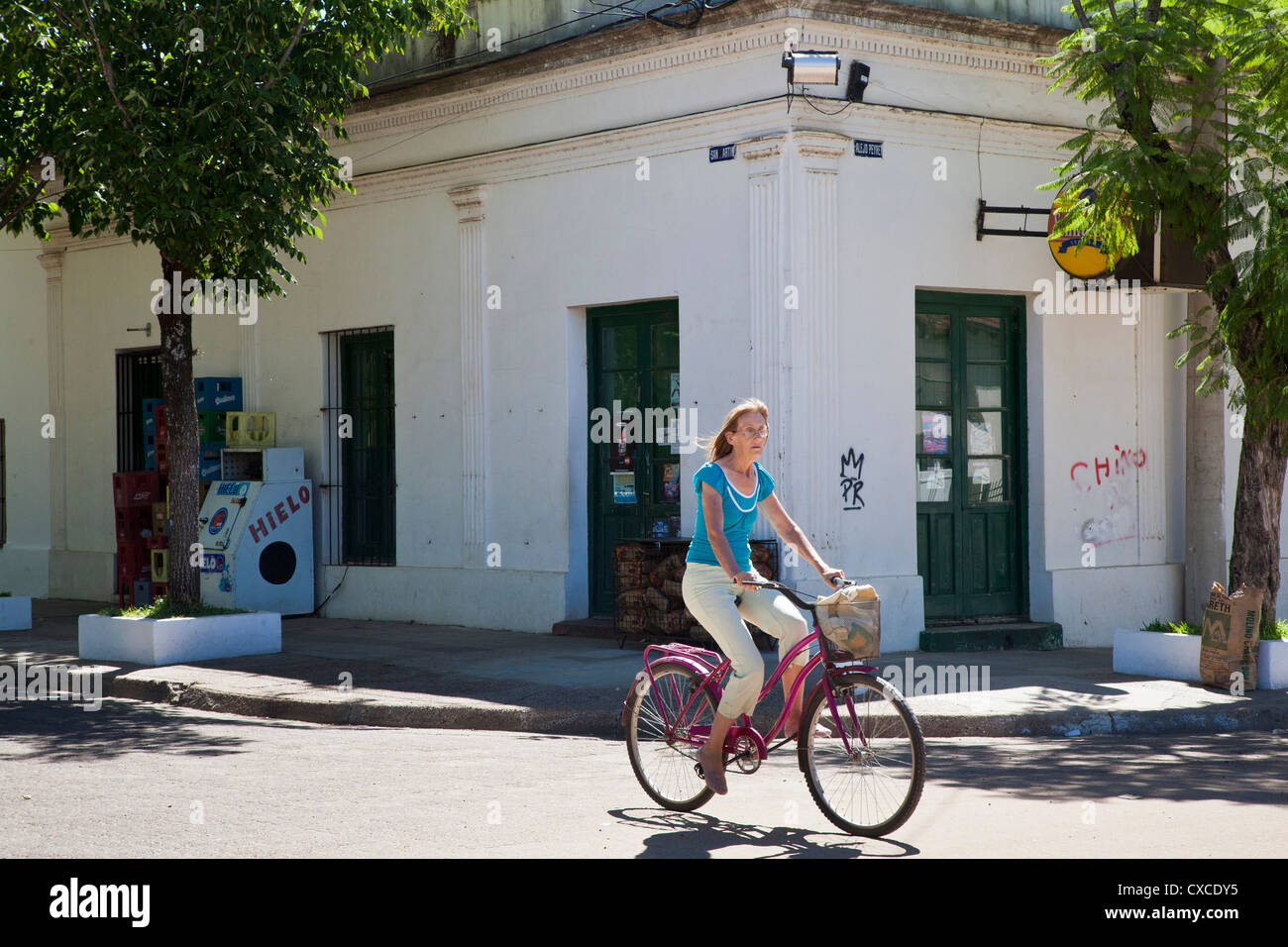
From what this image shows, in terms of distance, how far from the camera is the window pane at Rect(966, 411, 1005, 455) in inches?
536

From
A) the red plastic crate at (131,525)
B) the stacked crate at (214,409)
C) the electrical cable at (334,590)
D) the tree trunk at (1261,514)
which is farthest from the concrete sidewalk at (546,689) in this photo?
the stacked crate at (214,409)

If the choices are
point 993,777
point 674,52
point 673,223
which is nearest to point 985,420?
point 673,223

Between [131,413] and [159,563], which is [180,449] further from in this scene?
[131,413]

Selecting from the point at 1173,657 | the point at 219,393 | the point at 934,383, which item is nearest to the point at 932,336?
the point at 934,383

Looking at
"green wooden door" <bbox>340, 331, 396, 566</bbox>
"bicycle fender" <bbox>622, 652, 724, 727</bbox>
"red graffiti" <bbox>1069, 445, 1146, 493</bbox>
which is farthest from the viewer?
"green wooden door" <bbox>340, 331, 396, 566</bbox>

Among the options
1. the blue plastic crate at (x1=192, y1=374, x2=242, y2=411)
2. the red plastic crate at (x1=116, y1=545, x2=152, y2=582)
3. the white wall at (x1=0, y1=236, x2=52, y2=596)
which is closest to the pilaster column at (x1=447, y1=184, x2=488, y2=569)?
the blue plastic crate at (x1=192, y1=374, x2=242, y2=411)

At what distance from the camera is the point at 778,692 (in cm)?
1021

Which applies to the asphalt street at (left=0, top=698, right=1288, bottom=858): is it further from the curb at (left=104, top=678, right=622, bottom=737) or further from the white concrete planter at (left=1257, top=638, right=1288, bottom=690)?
the white concrete planter at (left=1257, top=638, right=1288, bottom=690)

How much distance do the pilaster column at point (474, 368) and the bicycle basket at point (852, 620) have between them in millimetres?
8898

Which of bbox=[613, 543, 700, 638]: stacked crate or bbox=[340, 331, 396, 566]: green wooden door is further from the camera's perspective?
bbox=[340, 331, 396, 566]: green wooden door

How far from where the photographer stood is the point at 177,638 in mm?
12414

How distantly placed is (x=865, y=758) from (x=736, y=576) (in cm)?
97

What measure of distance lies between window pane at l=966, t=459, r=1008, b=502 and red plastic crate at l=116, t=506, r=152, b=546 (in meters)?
9.52

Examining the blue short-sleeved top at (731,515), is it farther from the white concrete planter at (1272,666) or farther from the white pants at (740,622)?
the white concrete planter at (1272,666)
